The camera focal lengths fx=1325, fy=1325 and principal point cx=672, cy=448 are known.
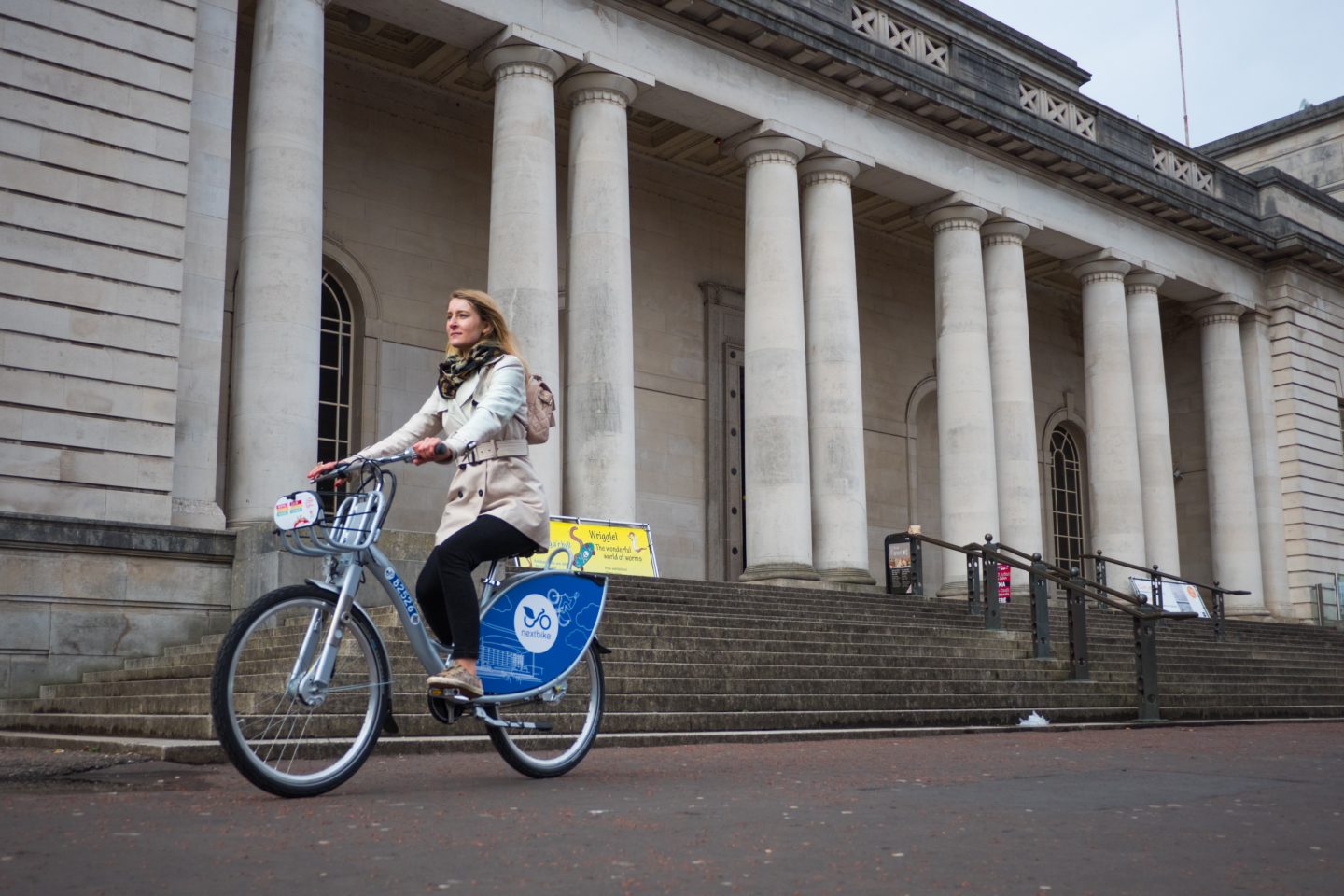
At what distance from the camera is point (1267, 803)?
5477 millimetres

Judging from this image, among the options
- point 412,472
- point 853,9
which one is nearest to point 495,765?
point 412,472

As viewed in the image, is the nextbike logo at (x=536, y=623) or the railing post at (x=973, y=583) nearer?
the nextbike logo at (x=536, y=623)

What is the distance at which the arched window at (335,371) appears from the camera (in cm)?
2111

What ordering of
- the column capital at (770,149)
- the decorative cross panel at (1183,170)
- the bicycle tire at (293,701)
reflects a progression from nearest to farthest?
the bicycle tire at (293,701), the column capital at (770,149), the decorative cross panel at (1183,170)

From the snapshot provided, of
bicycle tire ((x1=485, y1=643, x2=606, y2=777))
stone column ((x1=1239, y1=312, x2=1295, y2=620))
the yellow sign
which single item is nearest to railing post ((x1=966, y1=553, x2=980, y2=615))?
the yellow sign

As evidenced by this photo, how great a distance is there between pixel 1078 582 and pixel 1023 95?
13193 millimetres

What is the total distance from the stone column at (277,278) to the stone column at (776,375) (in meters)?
7.21

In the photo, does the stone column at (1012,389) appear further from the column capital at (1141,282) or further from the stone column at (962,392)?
the column capital at (1141,282)

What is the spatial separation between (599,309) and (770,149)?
4.64 m

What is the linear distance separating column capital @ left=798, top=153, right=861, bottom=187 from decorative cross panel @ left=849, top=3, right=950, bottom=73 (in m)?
2.23

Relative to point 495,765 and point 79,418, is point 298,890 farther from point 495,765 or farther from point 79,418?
point 79,418

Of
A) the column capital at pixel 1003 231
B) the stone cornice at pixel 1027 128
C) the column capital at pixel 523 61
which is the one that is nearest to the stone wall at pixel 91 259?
the column capital at pixel 523 61

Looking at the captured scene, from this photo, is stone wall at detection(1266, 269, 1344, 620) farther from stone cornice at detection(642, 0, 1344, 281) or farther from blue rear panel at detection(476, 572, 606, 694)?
blue rear panel at detection(476, 572, 606, 694)

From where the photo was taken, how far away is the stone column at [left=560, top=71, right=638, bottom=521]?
1811 centimetres
